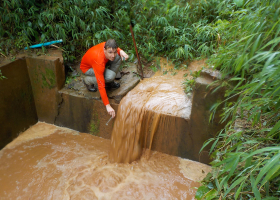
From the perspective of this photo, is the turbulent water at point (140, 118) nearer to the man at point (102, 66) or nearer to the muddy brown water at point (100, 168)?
the muddy brown water at point (100, 168)

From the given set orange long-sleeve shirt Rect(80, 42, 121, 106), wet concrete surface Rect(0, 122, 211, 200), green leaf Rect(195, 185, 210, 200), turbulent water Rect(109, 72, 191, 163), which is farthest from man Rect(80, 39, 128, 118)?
green leaf Rect(195, 185, 210, 200)

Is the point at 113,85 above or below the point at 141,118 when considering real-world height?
above

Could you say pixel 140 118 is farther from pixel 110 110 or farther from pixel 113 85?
pixel 113 85

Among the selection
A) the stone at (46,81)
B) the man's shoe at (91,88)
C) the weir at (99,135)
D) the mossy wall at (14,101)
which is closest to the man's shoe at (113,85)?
the weir at (99,135)

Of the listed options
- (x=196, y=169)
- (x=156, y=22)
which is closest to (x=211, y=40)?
(x=156, y=22)

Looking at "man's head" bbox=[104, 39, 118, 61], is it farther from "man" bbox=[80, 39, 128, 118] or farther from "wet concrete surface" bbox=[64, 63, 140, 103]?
"wet concrete surface" bbox=[64, 63, 140, 103]

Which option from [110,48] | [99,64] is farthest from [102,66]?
[110,48]

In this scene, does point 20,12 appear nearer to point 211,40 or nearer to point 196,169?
point 211,40

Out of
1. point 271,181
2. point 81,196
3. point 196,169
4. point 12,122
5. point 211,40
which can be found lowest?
point 81,196

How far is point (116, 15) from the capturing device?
441 cm

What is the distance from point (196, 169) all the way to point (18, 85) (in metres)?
3.15

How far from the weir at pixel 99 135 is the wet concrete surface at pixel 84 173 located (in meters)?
0.01

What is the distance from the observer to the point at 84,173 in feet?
10.3

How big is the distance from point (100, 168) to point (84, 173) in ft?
0.76
